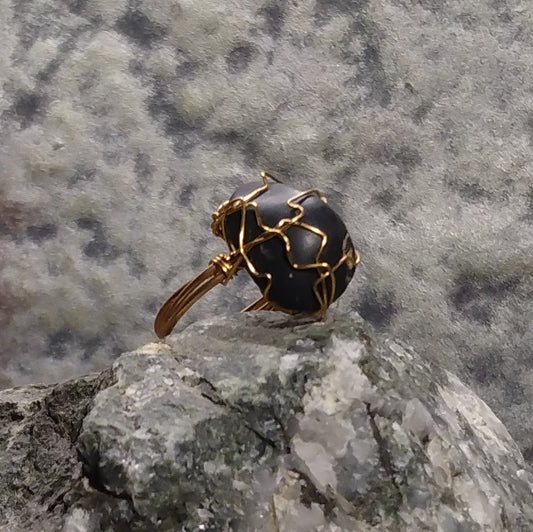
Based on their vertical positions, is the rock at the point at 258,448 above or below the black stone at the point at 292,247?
below

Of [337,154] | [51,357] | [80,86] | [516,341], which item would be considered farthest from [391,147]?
[51,357]

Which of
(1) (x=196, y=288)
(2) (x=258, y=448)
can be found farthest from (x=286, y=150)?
(2) (x=258, y=448)

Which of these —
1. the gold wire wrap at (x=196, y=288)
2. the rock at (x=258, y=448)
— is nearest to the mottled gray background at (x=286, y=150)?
the gold wire wrap at (x=196, y=288)

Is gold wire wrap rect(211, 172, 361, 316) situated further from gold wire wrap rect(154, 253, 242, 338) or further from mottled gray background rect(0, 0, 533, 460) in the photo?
mottled gray background rect(0, 0, 533, 460)

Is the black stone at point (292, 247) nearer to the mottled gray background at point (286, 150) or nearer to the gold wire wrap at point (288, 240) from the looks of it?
the gold wire wrap at point (288, 240)

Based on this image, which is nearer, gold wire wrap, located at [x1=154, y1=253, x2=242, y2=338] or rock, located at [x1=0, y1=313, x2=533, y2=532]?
rock, located at [x1=0, y1=313, x2=533, y2=532]

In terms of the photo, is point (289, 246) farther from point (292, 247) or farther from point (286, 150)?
point (286, 150)

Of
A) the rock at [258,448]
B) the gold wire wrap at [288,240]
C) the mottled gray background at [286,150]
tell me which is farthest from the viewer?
the mottled gray background at [286,150]

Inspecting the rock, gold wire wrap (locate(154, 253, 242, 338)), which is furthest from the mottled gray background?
the rock
